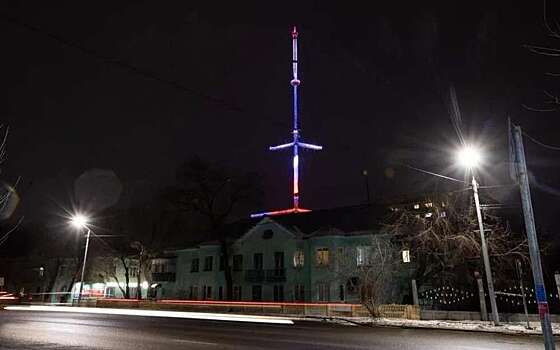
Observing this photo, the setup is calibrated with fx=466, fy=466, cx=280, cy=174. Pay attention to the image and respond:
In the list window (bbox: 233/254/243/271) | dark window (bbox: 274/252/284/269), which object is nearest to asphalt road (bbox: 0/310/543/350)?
dark window (bbox: 274/252/284/269)

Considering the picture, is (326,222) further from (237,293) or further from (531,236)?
(531,236)

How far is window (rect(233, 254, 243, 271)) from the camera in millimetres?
50875

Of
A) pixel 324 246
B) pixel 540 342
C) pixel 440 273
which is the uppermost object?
pixel 324 246

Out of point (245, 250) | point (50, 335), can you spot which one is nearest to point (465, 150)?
point (50, 335)

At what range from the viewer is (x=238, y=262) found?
51.2 meters

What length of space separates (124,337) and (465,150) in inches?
636

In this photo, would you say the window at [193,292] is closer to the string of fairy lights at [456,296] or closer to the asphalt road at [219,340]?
the string of fairy lights at [456,296]

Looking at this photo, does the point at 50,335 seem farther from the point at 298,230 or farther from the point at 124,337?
the point at 298,230

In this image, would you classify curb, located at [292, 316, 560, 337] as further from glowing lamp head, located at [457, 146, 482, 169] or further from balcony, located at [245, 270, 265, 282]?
balcony, located at [245, 270, 265, 282]

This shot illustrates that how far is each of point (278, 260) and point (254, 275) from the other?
3.04 metres

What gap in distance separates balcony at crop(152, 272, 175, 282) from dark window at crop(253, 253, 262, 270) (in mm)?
13149

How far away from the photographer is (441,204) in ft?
94.9

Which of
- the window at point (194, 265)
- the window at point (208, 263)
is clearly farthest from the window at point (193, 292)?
the window at point (208, 263)

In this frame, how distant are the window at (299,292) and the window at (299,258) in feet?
6.71
